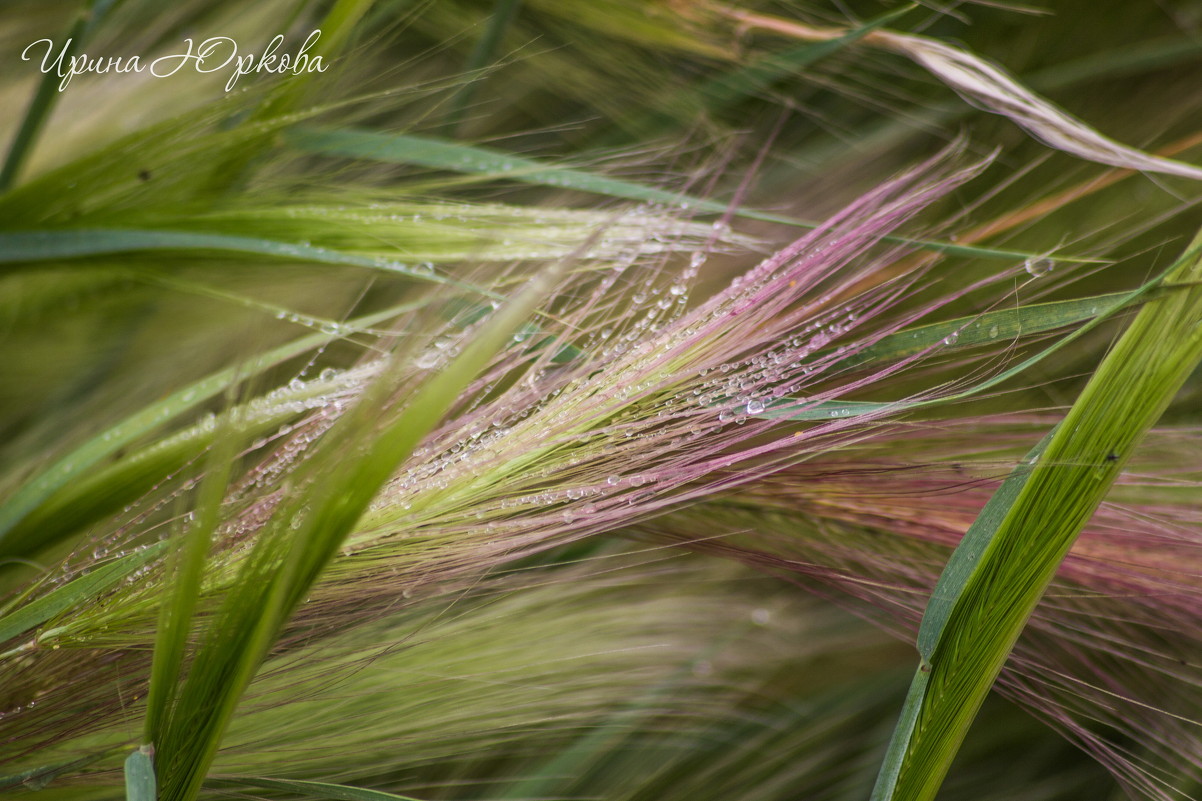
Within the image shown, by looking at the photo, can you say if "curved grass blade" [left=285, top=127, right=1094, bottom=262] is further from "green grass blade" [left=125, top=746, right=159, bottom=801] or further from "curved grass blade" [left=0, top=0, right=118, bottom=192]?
"green grass blade" [left=125, top=746, right=159, bottom=801]

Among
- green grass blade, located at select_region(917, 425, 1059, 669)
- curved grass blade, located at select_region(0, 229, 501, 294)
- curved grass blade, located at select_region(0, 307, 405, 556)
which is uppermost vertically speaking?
curved grass blade, located at select_region(0, 229, 501, 294)

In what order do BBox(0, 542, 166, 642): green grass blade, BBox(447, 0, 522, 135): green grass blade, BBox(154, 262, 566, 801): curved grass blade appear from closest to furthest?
BBox(154, 262, 566, 801): curved grass blade, BBox(0, 542, 166, 642): green grass blade, BBox(447, 0, 522, 135): green grass blade

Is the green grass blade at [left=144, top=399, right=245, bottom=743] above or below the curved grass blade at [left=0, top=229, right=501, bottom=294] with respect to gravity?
below

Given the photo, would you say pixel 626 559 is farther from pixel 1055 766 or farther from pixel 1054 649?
pixel 1055 766

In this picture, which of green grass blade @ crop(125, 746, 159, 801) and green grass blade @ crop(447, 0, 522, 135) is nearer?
green grass blade @ crop(125, 746, 159, 801)

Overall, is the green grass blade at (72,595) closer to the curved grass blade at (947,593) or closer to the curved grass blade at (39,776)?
the curved grass blade at (39,776)

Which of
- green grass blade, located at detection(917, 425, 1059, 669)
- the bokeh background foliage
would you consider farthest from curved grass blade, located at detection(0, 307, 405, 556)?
green grass blade, located at detection(917, 425, 1059, 669)
